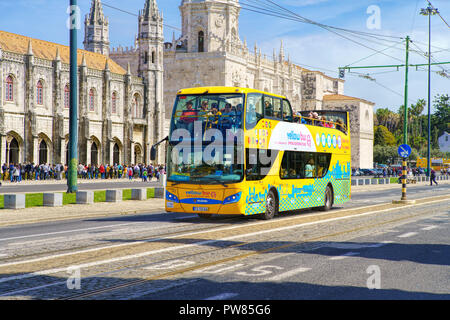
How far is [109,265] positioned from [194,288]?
2.13m

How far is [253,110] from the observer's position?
1650cm

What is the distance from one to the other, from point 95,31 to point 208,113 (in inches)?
2694

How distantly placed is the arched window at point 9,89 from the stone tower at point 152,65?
735 inches

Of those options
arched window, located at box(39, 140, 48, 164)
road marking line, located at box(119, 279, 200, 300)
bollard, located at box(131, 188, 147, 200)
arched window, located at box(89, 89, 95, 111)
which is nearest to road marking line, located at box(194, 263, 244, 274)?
road marking line, located at box(119, 279, 200, 300)

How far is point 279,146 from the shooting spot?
17719mm

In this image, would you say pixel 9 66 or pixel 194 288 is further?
pixel 9 66

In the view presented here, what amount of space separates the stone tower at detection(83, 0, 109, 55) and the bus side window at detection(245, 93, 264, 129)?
6716 centimetres

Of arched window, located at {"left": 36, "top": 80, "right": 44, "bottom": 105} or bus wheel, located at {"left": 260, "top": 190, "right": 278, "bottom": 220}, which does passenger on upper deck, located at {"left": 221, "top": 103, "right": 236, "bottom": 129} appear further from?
arched window, located at {"left": 36, "top": 80, "right": 44, "bottom": 105}

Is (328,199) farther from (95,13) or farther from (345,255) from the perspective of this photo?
(95,13)

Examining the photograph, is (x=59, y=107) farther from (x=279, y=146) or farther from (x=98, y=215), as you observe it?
(x=279, y=146)

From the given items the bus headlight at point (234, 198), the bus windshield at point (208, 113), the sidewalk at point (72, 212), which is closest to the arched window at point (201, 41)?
the sidewalk at point (72, 212)

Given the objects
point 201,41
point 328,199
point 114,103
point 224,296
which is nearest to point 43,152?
point 114,103

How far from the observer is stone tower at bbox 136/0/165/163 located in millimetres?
68688
